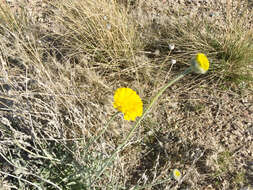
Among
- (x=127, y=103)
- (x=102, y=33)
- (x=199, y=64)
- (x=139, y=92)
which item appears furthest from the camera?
(x=102, y=33)

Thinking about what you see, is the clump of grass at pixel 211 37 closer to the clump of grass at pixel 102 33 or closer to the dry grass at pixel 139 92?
the dry grass at pixel 139 92

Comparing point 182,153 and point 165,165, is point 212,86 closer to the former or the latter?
point 182,153

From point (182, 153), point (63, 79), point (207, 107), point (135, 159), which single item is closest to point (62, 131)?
point (63, 79)

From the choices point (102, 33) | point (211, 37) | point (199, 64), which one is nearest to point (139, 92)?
point (102, 33)

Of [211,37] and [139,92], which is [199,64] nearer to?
[139,92]

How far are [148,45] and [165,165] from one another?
1.10 meters

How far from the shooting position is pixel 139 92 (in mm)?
1987

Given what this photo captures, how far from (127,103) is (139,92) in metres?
0.88

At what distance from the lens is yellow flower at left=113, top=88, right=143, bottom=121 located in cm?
110

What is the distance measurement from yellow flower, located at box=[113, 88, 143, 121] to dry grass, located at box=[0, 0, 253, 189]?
376 millimetres

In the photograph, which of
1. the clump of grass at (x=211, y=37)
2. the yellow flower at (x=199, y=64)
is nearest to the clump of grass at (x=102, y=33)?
the clump of grass at (x=211, y=37)

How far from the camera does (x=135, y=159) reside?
5.76ft

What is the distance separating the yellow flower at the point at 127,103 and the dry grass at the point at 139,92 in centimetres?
38

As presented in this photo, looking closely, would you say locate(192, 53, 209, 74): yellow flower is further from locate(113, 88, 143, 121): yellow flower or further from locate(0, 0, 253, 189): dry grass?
locate(0, 0, 253, 189): dry grass
